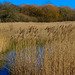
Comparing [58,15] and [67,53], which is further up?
[58,15]

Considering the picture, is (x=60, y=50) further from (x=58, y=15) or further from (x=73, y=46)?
(x=58, y=15)

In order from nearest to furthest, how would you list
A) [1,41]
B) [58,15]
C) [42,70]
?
[42,70] < [1,41] < [58,15]

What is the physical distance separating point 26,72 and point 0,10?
20.8 m

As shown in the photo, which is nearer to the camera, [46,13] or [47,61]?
[47,61]

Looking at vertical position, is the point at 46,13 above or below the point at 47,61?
above

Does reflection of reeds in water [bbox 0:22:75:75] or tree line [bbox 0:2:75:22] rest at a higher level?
tree line [bbox 0:2:75:22]

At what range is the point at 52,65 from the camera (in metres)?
2.50

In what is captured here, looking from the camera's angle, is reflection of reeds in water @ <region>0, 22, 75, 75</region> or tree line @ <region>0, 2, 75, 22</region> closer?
reflection of reeds in water @ <region>0, 22, 75, 75</region>

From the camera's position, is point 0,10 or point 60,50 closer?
point 60,50

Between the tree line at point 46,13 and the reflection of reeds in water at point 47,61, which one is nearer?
the reflection of reeds in water at point 47,61

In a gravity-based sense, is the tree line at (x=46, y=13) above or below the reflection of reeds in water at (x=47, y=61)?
above

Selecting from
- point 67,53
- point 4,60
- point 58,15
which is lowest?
point 4,60

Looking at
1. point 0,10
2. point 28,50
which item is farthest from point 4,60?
point 0,10

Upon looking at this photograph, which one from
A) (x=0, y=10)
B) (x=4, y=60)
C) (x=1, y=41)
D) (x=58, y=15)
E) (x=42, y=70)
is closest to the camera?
(x=42, y=70)
